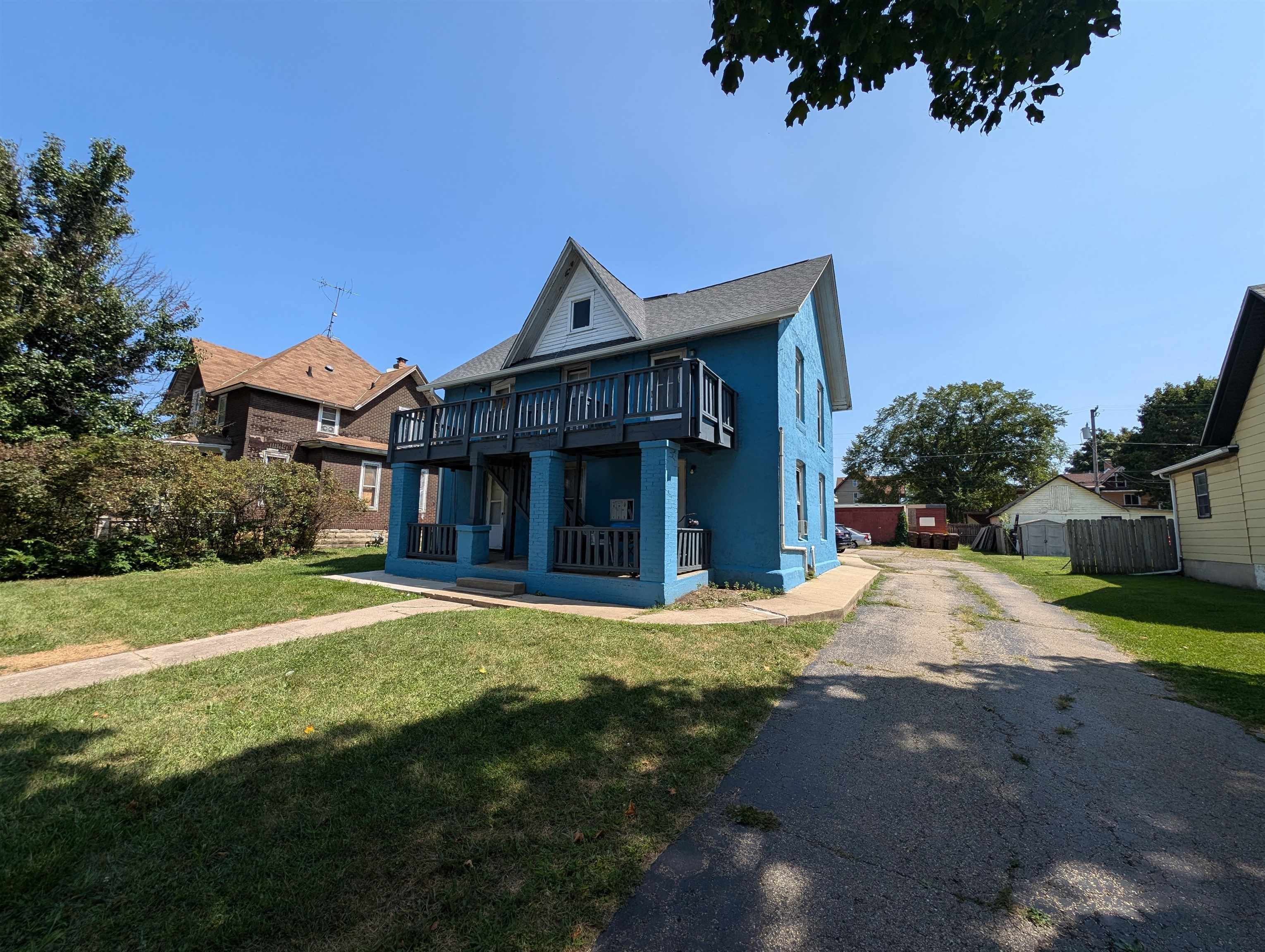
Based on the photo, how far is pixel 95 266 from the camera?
1434 cm

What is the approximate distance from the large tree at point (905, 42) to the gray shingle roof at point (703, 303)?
564 cm

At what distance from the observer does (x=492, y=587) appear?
32.1ft

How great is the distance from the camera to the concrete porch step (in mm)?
9492

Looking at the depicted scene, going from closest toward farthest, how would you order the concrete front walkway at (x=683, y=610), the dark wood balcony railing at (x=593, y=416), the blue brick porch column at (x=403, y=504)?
the concrete front walkway at (x=683, y=610), the dark wood balcony railing at (x=593, y=416), the blue brick porch column at (x=403, y=504)

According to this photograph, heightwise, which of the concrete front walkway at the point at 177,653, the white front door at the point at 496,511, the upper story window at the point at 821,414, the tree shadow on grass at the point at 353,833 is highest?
the upper story window at the point at 821,414

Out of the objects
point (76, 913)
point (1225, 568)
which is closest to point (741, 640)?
point (76, 913)

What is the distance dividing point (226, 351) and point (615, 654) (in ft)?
83.2

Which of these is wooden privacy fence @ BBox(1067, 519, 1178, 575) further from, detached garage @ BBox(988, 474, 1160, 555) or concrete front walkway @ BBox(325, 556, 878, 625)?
detached garage @ BBox(988, 474, 1160, 555)

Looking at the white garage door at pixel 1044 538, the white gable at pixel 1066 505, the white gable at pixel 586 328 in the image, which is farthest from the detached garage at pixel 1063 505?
the white gable at pixel 586 328

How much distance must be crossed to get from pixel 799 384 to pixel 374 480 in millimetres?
16952

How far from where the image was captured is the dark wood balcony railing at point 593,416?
29.0ft

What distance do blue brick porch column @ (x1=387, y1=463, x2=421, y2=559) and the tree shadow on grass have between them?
28.6 feet

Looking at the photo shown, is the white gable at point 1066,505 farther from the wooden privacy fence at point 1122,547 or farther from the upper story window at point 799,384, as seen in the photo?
the upper story window at point 799,384

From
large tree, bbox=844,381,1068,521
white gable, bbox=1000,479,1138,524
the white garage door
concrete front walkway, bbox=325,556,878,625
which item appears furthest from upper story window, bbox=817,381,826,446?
large tree, bbox=844,381,1068,521
